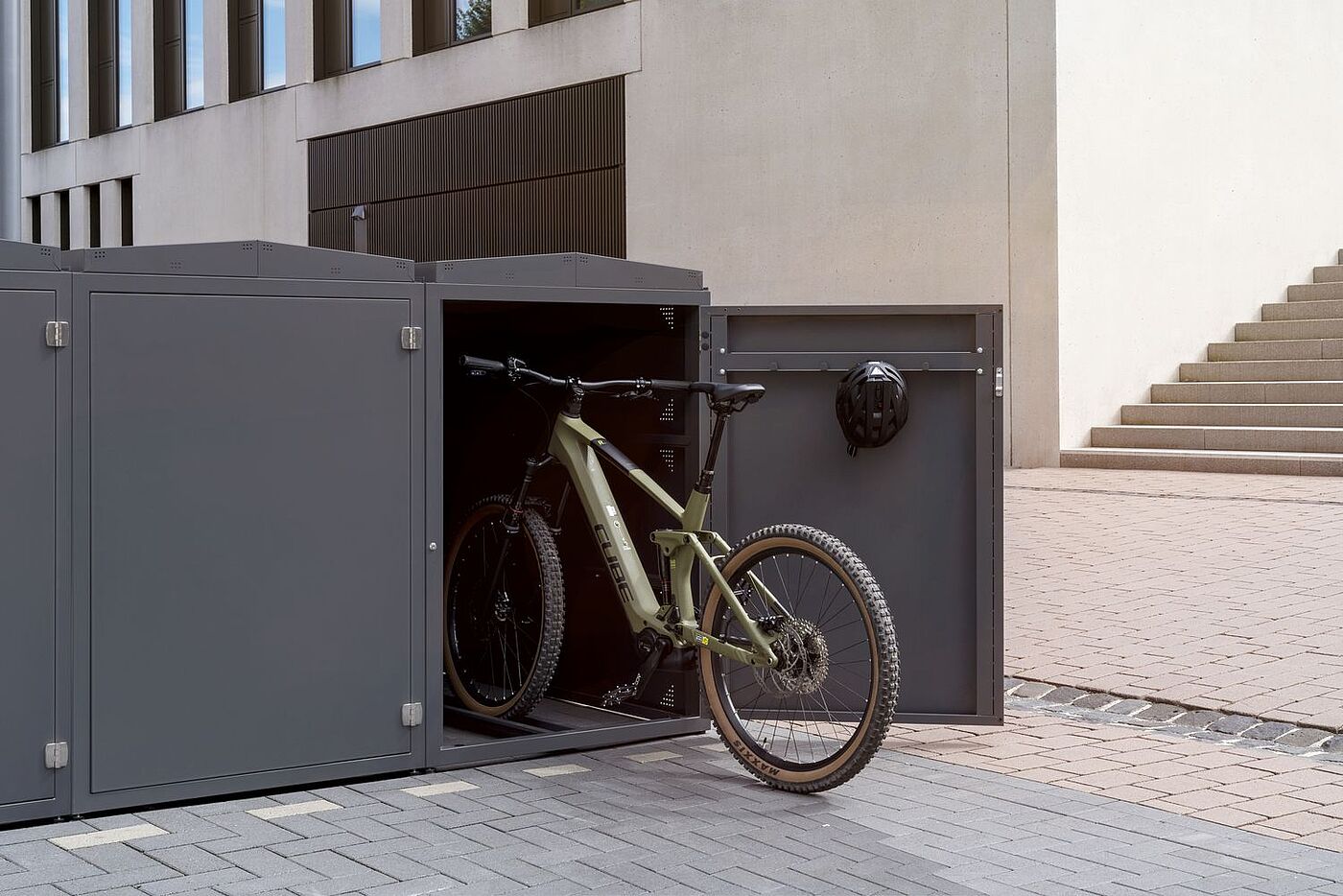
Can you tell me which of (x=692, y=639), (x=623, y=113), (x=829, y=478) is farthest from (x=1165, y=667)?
(x=623, y=113)

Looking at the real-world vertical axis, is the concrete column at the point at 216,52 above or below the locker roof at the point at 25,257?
above

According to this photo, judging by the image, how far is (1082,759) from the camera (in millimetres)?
5328

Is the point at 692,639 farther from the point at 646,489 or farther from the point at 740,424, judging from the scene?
the point at 740,424

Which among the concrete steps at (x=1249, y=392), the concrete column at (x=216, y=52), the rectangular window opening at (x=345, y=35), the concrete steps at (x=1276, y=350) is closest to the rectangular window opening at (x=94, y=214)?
the concrete column at (x=216, y=52)

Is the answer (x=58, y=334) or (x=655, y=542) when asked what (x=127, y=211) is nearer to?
(x=655, y=542)

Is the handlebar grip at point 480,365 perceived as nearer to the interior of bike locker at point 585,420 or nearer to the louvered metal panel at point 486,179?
the interior of bike locker at point 585,420

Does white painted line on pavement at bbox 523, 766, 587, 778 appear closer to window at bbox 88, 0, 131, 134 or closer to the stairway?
the stairway

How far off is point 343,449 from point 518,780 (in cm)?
120

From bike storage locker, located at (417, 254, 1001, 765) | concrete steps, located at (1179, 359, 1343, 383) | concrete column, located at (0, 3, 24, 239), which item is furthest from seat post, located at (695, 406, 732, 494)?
concrete steps, located at (1179, 359, 1343, 383)

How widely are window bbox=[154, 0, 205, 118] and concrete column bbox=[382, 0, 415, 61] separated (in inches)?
241

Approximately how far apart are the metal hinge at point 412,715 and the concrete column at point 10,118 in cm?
344

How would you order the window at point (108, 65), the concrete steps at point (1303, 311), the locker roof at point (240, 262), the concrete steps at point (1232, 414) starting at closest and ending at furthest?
the locker roof at point (240, 262)
the concrete steps at point (1232, 414)
the concrete steps at point (1303, 311)
the window at point (108, 65)

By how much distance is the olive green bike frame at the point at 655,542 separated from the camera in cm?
506

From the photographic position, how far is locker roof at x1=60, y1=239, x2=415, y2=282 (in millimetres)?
4480
